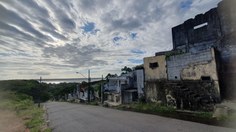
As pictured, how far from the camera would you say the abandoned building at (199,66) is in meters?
13.4

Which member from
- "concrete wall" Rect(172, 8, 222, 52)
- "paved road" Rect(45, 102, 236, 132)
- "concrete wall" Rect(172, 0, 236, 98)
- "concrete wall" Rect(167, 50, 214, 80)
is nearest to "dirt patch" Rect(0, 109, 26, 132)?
"paved road" Rect(45, 102, 236, 132)

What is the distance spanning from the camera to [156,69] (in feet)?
65.1

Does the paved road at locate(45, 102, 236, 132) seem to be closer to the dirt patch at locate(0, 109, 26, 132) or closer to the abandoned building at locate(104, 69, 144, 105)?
the dirt patch at locate(0, 109, 26, 132)

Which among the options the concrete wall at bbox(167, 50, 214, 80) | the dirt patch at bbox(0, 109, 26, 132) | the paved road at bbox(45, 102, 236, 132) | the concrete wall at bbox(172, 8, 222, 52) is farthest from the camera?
the concrete wall at bbox(172, 8, 222, 52)

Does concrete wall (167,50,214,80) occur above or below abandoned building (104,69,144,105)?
above

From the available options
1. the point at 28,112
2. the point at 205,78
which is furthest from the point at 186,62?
the point at 28,112

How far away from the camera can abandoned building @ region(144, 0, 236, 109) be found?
43.9ft

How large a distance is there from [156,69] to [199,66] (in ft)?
18.9

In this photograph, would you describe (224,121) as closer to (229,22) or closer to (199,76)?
(199,76)

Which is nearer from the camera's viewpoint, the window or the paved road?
the paved road

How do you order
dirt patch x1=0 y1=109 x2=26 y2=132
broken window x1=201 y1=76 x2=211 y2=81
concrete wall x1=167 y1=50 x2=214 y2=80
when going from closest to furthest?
1. broken window x1=201 y1=76 x2=211 y2=81
2. concrete wall x1=167 y1=50 x2=214 y2=80
3. dirt patch x1=0 y1=109 x2=26 y2=132

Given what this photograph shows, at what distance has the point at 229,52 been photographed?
13.6 metres

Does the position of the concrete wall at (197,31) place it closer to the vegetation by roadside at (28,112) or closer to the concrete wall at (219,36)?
the concrete wall at (219,36)

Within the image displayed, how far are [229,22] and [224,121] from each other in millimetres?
10332
